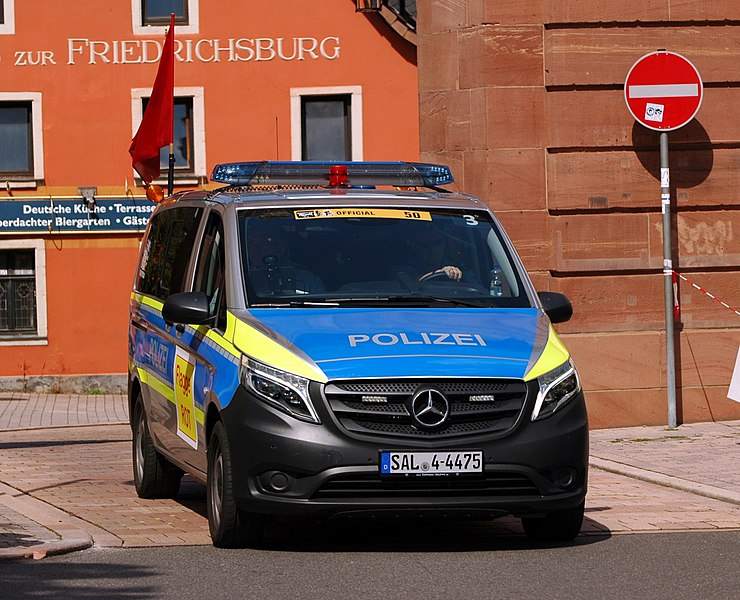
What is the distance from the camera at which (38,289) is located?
26.6 meters

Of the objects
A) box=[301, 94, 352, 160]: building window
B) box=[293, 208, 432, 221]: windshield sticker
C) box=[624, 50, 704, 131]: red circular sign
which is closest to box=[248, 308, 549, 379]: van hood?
box=[293, 208, 432, 221]: windshield sticker

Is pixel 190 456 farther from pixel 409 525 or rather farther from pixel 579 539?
pixel 579 539

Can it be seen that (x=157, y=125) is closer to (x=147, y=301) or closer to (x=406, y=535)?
(x=147, y=301)

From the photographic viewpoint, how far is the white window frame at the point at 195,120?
26.7 meters

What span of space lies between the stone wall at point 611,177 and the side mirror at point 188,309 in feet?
21.7

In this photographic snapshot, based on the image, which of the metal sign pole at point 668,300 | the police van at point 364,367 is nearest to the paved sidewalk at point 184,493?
the metal sign pole at point 668,300

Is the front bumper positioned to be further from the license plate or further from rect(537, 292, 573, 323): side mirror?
rect(537, 292, 573, 323): side mirror

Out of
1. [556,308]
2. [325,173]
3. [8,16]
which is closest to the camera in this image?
[556,308]

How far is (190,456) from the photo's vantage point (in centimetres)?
940

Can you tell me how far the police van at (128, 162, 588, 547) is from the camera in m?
7.89

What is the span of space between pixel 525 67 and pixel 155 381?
599cm

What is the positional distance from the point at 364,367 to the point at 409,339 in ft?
1.29

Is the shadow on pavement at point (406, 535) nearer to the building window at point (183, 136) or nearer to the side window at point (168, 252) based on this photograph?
the side window at point (168, 252)

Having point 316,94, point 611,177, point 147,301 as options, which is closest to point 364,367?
point 147,301
